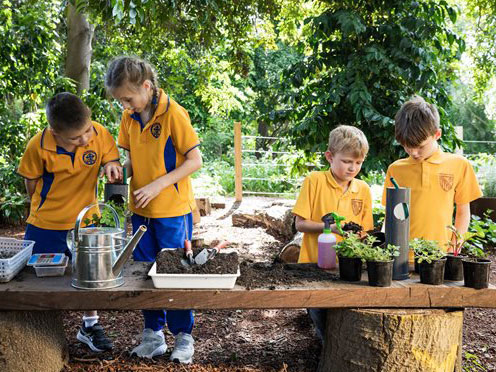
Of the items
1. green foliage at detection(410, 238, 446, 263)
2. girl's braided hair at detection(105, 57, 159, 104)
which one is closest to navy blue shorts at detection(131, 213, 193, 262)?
girl's braided hair at detection(105, 57, 159, 104)

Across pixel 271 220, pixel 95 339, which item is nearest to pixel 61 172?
pixel 95 339

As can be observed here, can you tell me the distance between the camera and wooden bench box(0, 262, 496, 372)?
2.34 metres

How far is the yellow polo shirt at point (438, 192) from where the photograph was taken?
9.73 feet

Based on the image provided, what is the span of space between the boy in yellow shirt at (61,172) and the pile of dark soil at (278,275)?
38.1 inches

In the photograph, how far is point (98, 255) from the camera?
2330mm

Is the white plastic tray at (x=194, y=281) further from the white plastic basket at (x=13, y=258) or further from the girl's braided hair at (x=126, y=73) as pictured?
the girl's braided hair at (x=126, y=73)

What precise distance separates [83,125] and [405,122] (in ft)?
5.94

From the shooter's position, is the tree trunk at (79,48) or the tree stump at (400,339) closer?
the tree stump at (400,339)

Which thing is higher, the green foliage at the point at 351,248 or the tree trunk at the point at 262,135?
the tree trunk at the point at 262,135

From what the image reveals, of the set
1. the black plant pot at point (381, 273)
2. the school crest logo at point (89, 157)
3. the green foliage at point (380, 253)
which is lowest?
the black plant pot at point (381, 273)

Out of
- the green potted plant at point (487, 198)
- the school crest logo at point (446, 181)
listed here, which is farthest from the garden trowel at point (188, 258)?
the green potted plant at point (487, 198)

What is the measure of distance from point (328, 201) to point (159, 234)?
3.29ft

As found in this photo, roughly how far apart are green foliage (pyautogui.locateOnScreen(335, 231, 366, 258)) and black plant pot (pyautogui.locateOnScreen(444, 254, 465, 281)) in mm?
462

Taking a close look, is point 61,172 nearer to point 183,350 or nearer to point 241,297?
point 183,350
